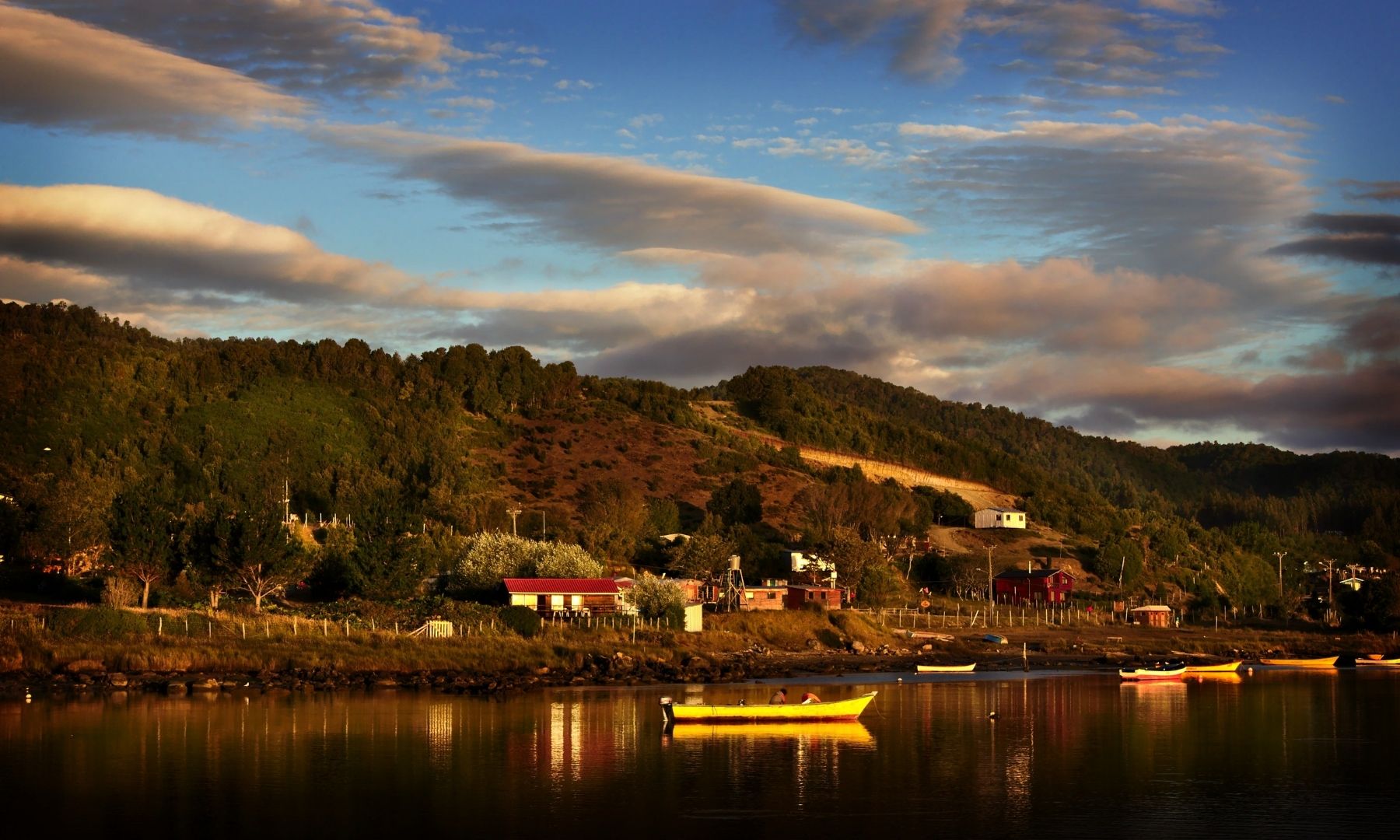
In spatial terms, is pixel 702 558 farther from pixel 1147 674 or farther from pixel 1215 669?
pixel 1215 669

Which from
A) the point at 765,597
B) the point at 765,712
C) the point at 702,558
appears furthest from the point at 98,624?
the point at 765,597

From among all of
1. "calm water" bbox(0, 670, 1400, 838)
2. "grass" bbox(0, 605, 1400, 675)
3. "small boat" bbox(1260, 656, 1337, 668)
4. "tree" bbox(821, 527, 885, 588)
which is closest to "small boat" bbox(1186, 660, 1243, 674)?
"grass" bbox(0, 605, 1400, 675)

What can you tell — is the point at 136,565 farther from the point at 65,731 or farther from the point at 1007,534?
the point at 1007,534

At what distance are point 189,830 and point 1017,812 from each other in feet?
68.1

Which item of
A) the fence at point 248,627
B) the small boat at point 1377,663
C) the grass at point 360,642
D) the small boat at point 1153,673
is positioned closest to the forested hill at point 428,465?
the fence at point 248,627

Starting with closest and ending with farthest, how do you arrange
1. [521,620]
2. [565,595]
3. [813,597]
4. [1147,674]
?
[521,620]
[1147,674]
[565,595]
[813,597]

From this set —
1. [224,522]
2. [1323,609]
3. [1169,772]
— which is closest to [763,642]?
[224,522]

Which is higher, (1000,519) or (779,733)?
(1000,519)

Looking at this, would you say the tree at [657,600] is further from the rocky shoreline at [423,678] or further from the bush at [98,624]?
the bush at [98,624]

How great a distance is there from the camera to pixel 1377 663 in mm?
89625

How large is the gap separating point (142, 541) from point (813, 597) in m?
42.5

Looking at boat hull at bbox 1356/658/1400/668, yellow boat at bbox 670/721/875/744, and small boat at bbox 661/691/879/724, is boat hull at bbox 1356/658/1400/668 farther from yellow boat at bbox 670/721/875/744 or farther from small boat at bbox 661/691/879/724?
yellow boat at bbox 670/721/875/744

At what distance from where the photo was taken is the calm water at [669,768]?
115ft

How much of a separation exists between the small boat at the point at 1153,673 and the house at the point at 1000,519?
64.5m
